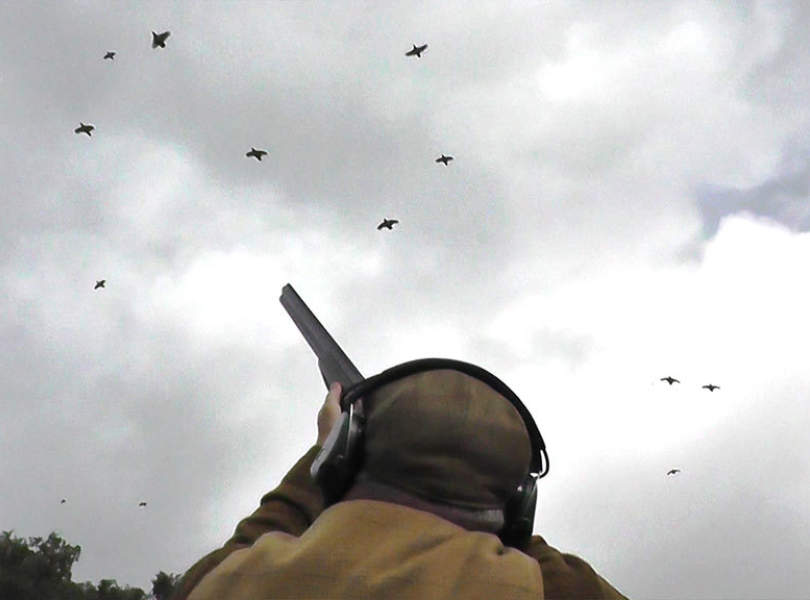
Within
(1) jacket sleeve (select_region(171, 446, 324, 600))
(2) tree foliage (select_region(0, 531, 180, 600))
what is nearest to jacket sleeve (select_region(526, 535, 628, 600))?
(1) jacket sleeve (select_region(171, 446, 324, 600))

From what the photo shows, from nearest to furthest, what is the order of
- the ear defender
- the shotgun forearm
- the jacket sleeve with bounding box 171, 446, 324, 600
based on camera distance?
the ear defender
the jacket sleeve with bounding box 171, 446, 324, 600
the shotgun forearm

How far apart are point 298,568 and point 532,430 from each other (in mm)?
902

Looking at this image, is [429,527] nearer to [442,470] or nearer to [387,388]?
[442,470]

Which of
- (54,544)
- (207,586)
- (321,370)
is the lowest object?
(207,586)

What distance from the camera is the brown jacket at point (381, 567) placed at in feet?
8.68

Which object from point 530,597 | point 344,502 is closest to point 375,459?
point 344,502

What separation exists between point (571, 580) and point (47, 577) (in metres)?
32.8

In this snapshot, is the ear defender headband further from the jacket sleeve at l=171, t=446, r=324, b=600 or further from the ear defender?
the jacket sleeve at l=171, t=446, r=324, b=600

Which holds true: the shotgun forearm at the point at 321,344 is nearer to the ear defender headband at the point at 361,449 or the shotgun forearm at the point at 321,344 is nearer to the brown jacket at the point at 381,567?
the ear defender headband at the point at 361,449

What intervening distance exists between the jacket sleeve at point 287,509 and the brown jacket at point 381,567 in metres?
0.23

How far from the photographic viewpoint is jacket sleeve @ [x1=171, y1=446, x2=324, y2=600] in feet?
10.6

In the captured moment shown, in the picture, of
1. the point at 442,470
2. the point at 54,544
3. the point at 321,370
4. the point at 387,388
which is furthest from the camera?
the point at 54,544

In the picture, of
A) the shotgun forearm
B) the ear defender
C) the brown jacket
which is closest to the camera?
the brown jacket

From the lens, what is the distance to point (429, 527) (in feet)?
9.17
